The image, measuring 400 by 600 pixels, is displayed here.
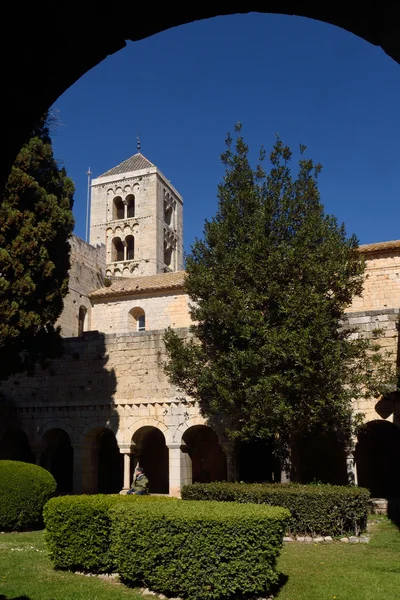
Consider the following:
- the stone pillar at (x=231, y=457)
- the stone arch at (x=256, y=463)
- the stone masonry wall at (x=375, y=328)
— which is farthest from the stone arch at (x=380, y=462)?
the stone pillar at (x=231, y=457)

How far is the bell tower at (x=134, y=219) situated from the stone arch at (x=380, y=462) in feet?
78.4

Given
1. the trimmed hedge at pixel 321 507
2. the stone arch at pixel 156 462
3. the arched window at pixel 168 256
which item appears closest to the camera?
the trimmed hedge at pixel 321 507

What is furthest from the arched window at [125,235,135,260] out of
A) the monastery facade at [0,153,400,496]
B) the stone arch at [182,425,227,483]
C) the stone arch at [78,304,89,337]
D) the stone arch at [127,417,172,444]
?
the stone arch at [127,417,172,444]

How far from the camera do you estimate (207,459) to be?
1869 cm

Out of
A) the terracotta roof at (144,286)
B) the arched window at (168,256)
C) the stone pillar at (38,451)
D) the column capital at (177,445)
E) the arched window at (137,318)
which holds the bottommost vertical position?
the stone pillar at (38,451)

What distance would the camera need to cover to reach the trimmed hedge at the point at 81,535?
25.0ft

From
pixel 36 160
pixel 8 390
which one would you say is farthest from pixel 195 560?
pixel 8 390

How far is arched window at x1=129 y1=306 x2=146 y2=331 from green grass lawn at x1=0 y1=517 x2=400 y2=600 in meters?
13.7

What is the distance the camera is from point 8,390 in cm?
1744

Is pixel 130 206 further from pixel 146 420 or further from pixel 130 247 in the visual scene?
pixel 146 420

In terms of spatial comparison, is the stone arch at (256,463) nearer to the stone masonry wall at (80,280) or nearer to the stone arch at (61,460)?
the stone arch at (61,460)

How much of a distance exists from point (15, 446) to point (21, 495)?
262 inches

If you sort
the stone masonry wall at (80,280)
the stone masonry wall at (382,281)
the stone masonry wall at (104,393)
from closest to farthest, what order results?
the stone masonry wall at (104,393), the stone masonry wall at (382,281), the stone masonry wall at (80,280)

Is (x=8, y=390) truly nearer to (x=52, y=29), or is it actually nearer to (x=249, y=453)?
(x=249, y=453)
